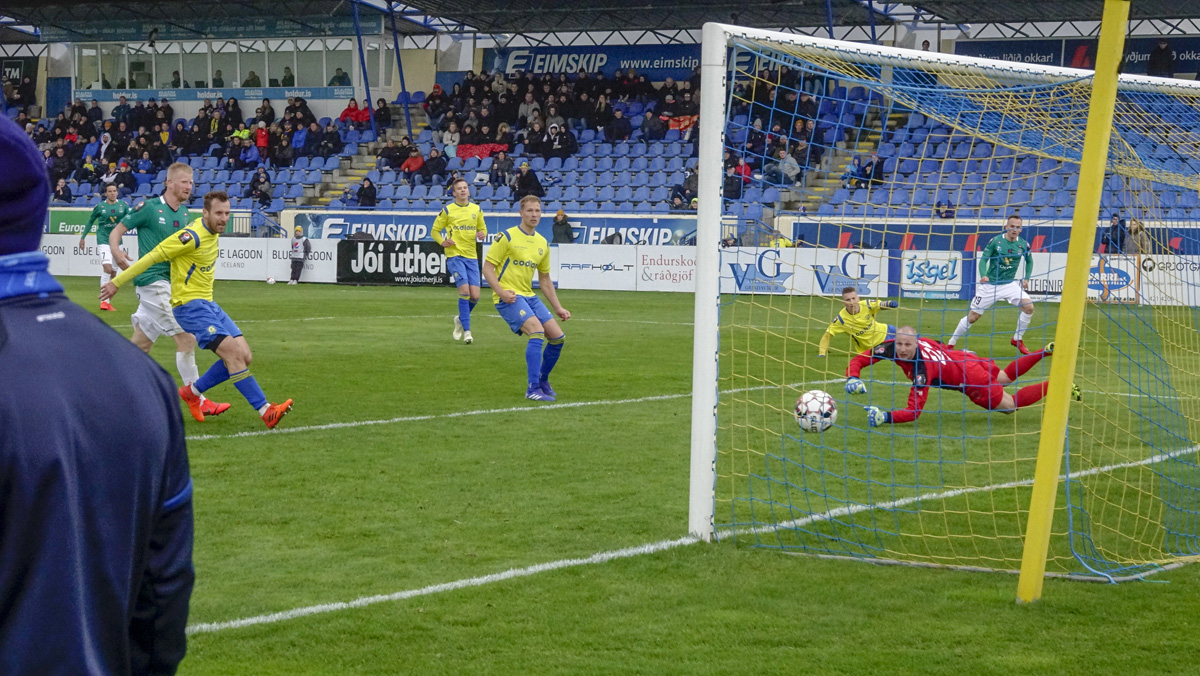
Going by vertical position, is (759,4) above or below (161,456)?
above

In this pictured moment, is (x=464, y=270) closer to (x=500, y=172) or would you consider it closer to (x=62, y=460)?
(x=62, y=460)

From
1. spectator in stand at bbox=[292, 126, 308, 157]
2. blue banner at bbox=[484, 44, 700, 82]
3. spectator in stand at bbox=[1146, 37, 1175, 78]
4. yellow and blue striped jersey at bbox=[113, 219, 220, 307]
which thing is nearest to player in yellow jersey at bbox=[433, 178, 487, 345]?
yellow and blue striped jersey at bbox=[113, 219, 220, 307]

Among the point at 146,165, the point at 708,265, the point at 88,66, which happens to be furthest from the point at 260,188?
the point at 708,265

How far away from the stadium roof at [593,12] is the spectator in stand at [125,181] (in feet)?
→ 21.0

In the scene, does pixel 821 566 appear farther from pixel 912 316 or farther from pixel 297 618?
pixel 912 316

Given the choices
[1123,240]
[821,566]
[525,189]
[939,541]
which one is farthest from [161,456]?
[525,189]

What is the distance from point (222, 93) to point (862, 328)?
34.0m

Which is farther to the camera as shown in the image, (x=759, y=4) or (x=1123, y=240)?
(x=759, y=4)

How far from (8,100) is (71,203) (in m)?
12.1

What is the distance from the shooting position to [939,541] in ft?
20.8

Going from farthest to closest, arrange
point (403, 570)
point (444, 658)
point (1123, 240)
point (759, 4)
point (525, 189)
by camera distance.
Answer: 1. point (759, 4)
2. point (525, 189)
3. point (1123, 240)
4. point (403, 570)
5. point (444, 658)

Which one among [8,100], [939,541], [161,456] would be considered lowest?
[939,541]

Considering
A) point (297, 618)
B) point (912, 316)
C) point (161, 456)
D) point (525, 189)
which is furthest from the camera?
point (525, 189)

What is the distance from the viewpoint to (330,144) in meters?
37.4
